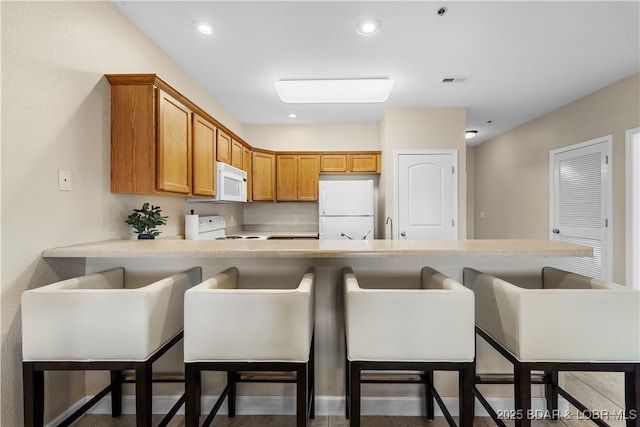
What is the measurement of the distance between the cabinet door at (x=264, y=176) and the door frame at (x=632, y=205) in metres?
4.10

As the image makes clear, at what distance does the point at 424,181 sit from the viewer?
4.06 m

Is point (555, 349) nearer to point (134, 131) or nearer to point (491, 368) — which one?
point (491, 368)

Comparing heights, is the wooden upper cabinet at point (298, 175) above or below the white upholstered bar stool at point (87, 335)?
above

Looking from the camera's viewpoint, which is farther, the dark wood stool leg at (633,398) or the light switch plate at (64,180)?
the light switch plate at (64,180)

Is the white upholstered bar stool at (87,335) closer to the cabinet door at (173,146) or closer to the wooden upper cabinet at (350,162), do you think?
the cabinet door at (173,146)

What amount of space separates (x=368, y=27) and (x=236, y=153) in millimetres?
2061

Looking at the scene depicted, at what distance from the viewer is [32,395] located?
4.09ft

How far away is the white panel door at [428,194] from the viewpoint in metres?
4.03

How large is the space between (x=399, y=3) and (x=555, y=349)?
6.90ft

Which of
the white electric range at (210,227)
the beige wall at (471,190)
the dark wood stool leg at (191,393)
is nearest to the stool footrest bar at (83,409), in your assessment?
the dark wood stool leg at (191,393)

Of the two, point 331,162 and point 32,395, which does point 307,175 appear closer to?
point 331,162

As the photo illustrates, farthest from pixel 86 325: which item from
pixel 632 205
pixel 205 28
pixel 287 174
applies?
pixel 632 205

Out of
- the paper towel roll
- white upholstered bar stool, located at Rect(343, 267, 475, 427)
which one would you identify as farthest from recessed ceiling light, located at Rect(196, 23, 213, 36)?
white upholstered bar stool, located at Rect(343, 267, 475, 427)

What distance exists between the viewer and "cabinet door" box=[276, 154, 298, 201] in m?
4.72
